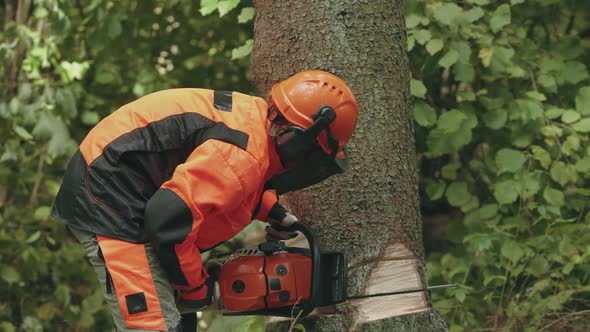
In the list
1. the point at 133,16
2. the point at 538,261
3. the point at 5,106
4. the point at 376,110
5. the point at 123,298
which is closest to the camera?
the point at 123,298

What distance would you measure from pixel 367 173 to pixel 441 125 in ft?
4.34

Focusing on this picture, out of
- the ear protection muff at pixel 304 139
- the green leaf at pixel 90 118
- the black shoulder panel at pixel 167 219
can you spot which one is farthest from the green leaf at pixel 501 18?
the green leaf at pixel 90 118

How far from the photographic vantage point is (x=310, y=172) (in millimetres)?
2775

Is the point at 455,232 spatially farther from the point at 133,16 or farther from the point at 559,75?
the point at 133,16

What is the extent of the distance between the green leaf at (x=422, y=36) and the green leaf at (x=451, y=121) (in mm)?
461

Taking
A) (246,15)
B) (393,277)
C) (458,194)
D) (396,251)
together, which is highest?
(246,15)

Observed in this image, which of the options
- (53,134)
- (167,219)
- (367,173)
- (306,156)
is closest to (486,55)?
(367,173)

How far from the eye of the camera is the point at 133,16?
5.57 metres

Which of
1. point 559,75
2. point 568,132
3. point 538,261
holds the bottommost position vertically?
point 538,261

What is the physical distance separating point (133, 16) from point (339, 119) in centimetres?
335

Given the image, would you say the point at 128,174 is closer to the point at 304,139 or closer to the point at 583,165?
the point at 304,139

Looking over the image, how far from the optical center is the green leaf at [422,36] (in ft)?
13.3

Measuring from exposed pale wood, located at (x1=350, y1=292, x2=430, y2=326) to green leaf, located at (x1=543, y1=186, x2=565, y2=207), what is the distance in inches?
55.8

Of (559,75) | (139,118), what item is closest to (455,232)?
(559,75)
